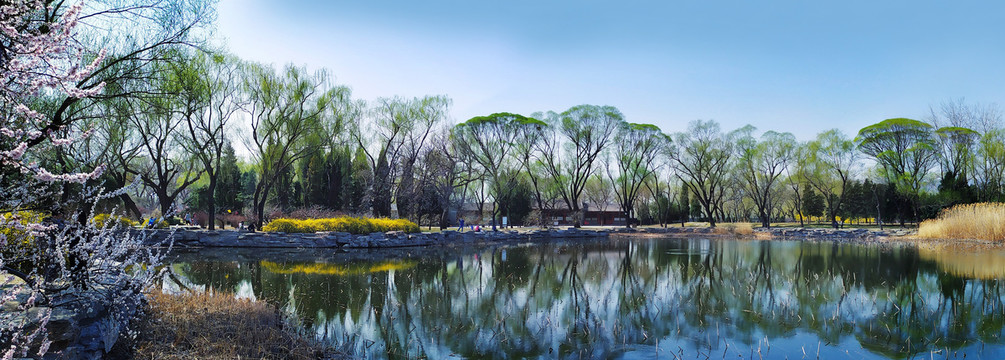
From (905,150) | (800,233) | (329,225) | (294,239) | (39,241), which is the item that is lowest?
(800,233)

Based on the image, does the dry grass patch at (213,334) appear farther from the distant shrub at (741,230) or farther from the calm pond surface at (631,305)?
the distant shrub at (741,230)

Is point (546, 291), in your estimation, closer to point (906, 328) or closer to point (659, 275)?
point (659, 275)

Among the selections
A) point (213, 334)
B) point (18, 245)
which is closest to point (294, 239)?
point (213, 334)

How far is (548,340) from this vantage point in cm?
652

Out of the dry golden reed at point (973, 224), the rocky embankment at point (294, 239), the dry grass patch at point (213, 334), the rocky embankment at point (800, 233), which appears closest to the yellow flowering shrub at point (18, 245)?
the dry grass patch at point (213, 334)

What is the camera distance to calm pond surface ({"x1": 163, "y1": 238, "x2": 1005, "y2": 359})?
627cm

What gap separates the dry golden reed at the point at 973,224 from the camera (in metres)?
20.5

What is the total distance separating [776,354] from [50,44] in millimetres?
6960

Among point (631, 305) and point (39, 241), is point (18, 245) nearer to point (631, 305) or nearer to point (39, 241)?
point (39, 241)

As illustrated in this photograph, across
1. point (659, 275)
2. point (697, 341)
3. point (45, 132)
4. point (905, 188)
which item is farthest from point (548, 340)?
point (905, 188)

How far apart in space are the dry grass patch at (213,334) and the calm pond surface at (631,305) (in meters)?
0.73

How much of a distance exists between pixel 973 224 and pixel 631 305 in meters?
21.2

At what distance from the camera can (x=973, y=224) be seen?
70.6 feet

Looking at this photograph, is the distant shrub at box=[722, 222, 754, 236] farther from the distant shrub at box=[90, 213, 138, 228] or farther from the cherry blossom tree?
the cherry blossom tree
